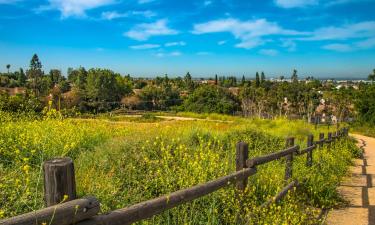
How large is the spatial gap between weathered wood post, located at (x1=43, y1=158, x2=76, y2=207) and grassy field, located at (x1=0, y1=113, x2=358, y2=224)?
20.8 inches

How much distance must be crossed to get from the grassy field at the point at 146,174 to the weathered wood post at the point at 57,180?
1.73ft

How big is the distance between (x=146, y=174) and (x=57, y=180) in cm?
390

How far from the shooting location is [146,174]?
614 centimetres

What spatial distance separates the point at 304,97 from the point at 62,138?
72.6 m

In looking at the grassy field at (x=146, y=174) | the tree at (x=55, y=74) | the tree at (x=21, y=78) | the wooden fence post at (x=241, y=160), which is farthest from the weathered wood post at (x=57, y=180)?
the tree at (x=55, y=74)

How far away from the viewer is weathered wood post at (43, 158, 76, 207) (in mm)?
2273

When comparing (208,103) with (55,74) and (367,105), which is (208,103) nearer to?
(367,105)

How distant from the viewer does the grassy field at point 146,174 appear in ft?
14.4

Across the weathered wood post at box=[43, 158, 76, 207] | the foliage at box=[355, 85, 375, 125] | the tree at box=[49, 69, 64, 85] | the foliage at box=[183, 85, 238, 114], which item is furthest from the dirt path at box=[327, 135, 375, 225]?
the tree at box=[49, 69, 64, 85]

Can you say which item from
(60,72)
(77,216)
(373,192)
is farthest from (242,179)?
(60,72)

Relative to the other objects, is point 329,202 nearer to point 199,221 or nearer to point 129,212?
point 199,221

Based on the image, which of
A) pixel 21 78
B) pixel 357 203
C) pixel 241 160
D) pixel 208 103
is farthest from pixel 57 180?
pixel 21 78

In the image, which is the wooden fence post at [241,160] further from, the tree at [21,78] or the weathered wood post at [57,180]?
the tree at [21,78]

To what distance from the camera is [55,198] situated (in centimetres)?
231
